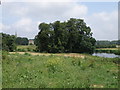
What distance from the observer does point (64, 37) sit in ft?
116

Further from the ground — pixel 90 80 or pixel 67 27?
pixel 67 27

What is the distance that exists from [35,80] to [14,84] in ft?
2.63

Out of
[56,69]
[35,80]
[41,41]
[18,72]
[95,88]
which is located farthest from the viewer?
[41,41]

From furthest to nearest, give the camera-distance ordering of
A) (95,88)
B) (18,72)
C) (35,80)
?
(18,72) < (35,80) < (95,88)

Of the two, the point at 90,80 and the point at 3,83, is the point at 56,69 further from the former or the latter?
the point at 3,83

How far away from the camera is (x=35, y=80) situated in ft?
22.6

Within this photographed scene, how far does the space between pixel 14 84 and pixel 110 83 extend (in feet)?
11.2

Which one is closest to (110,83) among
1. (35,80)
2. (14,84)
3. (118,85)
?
(118,85)

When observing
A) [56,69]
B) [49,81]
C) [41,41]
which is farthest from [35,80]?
[41,41]

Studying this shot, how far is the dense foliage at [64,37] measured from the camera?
35.2m

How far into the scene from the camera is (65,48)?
3675 cm

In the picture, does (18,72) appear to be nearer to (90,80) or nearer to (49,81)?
(49,81)

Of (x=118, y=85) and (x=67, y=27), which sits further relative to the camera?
(x=67, y=27)

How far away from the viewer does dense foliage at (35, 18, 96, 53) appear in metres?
35.2
